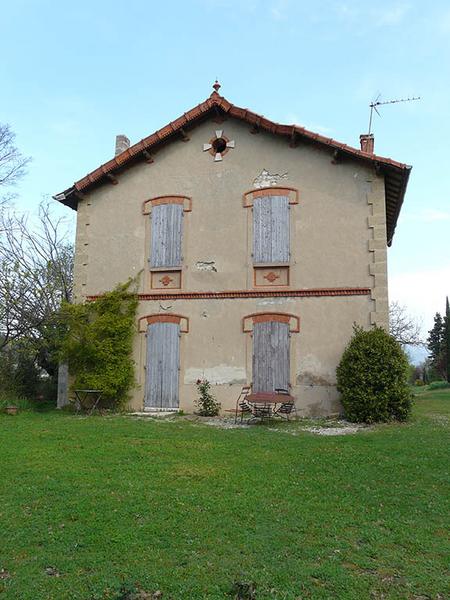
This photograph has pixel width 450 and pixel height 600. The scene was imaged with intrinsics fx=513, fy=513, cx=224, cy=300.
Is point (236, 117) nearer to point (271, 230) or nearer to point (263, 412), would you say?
point (271, 230)

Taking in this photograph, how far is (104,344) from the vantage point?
43.3 ft

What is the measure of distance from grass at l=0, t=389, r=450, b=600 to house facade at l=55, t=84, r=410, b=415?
165 inches

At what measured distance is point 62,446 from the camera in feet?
27.8

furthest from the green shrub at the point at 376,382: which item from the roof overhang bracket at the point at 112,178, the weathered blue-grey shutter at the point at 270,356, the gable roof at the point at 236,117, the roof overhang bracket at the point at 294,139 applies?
the roof overhang bracket at the point at 112,178

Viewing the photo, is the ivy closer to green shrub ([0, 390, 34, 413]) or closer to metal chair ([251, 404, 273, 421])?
green shrub ([0, 390, 34, 413])

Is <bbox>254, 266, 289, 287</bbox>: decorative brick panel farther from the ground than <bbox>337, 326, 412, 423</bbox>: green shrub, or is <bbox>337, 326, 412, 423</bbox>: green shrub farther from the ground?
<bbox>254, 266, 289, 287</bbox>: decorative brick panel

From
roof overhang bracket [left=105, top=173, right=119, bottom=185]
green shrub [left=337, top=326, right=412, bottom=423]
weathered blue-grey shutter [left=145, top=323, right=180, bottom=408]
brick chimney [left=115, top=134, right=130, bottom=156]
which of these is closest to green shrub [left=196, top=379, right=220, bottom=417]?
weathered blue-grey shutter [left=145, top=323, right=180, bottom=408]

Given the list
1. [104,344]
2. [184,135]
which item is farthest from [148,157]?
[104,344]

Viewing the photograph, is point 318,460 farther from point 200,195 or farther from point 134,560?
point 200,195

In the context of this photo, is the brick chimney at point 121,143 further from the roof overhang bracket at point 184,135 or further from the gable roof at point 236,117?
the roof overhang bracket at point 184,135

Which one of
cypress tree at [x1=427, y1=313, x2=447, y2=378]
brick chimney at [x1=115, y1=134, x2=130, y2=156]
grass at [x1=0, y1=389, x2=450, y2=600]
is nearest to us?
grass at [x1=0, y1=389, x2=450, y2=600]

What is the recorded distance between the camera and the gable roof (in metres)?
12.7

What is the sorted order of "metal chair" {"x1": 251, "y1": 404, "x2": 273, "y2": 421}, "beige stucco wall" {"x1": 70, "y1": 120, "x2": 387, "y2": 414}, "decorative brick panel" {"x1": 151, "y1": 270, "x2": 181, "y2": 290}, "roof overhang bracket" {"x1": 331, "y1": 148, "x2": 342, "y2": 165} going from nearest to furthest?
"metal chair" {"x1": 251, "y1": 404, "x2": 273, "y2": 421}, "beige stucco wall" {"x1": 70, "y1": 120, "x2": 387, "y2": 414}, "roof overhang bracket" {"x1": 331, "y1": 148, "x2": 342, "y2": 165}, "decorative brick panel" {"x1": 151, "y1": 270, "x2": 181, "y2": 290}

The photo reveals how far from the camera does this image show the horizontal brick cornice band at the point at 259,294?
41.0 feet
